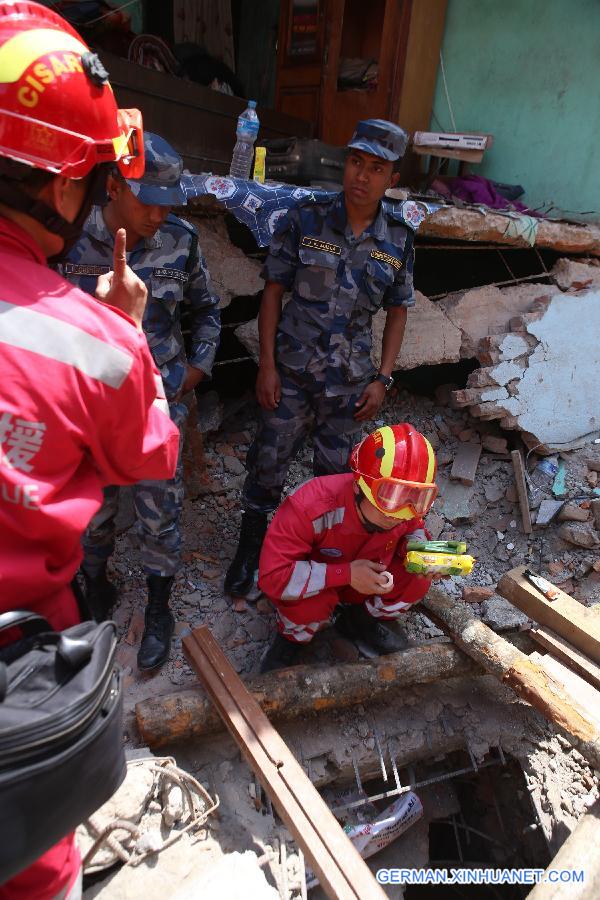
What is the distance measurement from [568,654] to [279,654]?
1434 mm

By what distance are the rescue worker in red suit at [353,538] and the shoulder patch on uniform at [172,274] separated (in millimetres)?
1152

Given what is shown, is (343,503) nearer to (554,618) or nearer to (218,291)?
(554,618)

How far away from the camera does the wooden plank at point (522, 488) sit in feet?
14.2

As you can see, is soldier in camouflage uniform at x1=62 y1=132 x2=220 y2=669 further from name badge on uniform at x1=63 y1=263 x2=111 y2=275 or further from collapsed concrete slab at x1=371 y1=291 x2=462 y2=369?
collapsed concrete slab at x1=371 y1=291 x2=462 y2=369

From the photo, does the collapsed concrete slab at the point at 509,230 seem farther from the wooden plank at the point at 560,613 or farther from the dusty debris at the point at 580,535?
the wooden plank at the point at 560,613

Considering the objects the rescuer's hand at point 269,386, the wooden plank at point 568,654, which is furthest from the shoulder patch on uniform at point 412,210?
the wooden plank at point 568,654

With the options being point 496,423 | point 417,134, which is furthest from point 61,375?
point 417,134

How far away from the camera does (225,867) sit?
1972mm

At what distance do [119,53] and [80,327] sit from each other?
17.9 ft

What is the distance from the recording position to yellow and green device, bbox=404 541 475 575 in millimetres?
2719

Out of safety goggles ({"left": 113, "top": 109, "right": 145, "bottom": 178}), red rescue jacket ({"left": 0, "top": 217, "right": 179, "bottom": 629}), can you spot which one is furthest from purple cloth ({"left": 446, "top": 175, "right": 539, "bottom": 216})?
red rescue jacket ({"left": 0, "top": 217, "right": 179, "bottom": 629})

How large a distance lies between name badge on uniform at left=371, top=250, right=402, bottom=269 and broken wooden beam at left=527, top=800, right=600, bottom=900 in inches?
106

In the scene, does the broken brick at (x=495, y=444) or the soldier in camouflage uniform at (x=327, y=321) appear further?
the broken brick at (x=495, y=444)

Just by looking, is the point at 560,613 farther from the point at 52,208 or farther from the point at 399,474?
the point at 52,208
